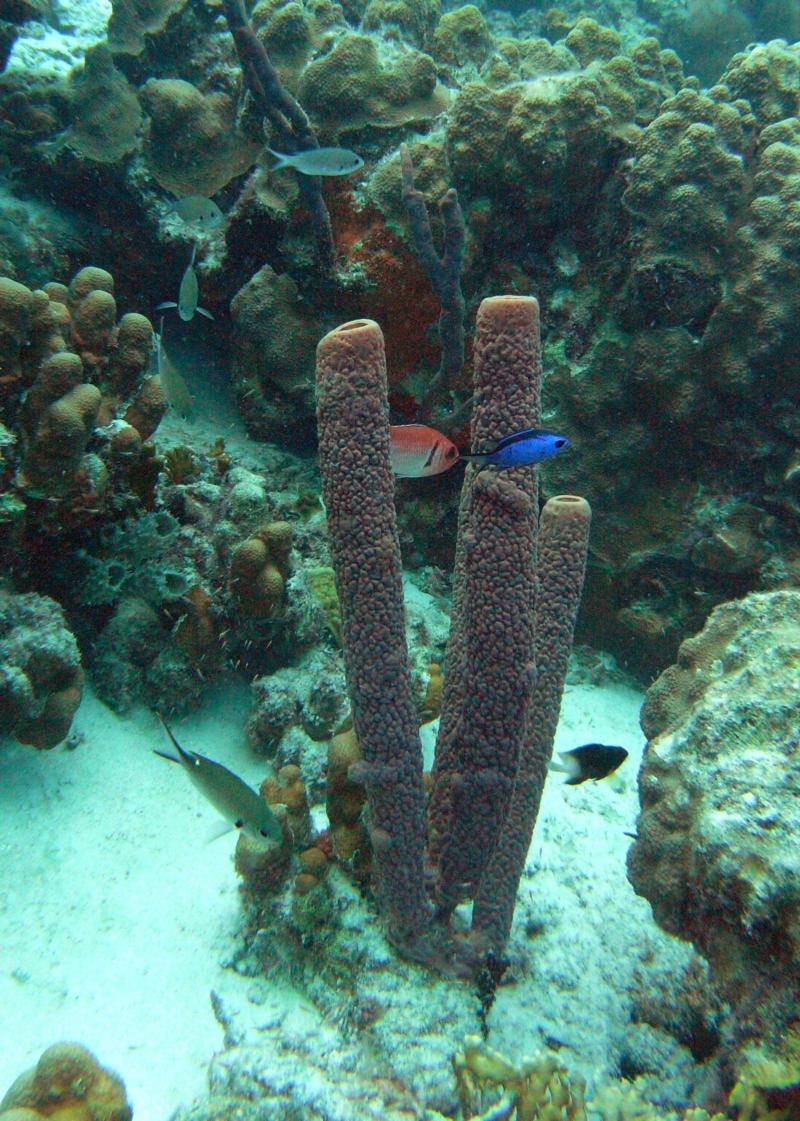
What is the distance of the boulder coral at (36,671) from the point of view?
2795 mm

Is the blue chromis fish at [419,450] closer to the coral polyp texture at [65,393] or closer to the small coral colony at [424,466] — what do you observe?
the small coral colony at [424,466]

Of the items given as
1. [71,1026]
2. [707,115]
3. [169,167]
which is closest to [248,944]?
[71,1026]

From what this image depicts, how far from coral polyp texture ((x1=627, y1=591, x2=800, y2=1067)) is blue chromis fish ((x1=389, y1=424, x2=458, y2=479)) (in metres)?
1.44

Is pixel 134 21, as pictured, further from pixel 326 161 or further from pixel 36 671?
pixel 36 671

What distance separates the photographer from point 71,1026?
7.52 ft

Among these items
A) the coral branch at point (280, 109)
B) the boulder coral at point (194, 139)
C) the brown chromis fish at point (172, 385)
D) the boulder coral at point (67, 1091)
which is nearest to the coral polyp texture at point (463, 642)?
the boulder coral at point (67, 1091)

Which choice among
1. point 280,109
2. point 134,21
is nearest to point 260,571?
point 280,109

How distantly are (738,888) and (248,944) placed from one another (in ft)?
6.26

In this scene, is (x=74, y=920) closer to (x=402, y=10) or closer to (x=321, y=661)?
Answer: (x=321, y=661)

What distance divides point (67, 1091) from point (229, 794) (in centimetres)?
90

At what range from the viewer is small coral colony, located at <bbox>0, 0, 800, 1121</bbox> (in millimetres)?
2039

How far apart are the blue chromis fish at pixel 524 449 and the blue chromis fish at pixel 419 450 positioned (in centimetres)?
79

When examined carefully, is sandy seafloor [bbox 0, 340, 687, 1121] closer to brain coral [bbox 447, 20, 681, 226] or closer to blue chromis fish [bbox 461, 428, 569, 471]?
blue chromis fish [bbox 461, 428, 569, 471]

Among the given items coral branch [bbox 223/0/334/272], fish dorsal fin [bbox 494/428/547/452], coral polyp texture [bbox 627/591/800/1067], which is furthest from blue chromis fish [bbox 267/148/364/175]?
coral polyp texture [bbox 627/591/800/1067]
